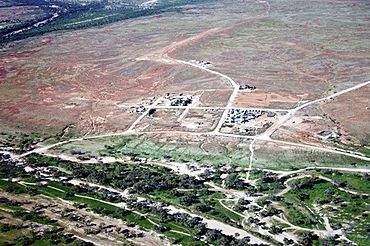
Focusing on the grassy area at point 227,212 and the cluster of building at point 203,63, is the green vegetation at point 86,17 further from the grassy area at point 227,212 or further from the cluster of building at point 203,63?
the grassy area at point 227,212

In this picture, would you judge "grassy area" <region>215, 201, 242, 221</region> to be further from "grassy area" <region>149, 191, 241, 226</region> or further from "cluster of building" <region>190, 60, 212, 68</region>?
"cluster of building" <region>190, 60, 212, 68</region>

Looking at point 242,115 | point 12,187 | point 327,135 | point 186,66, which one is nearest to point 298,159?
point 327,135

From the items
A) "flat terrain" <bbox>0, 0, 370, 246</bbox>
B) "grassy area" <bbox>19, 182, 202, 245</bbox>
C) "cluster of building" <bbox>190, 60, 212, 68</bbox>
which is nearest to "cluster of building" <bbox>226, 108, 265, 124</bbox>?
"flat terrain" <bbox>0, 0, 370, 246</bbox>

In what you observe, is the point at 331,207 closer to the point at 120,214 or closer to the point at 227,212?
the point at 227,212

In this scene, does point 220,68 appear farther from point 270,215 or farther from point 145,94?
point 270,215

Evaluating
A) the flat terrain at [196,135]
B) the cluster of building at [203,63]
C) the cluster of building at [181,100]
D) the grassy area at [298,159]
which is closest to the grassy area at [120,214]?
the flat terrain at [196,135]

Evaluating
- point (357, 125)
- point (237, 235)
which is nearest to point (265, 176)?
point (237, 235)
